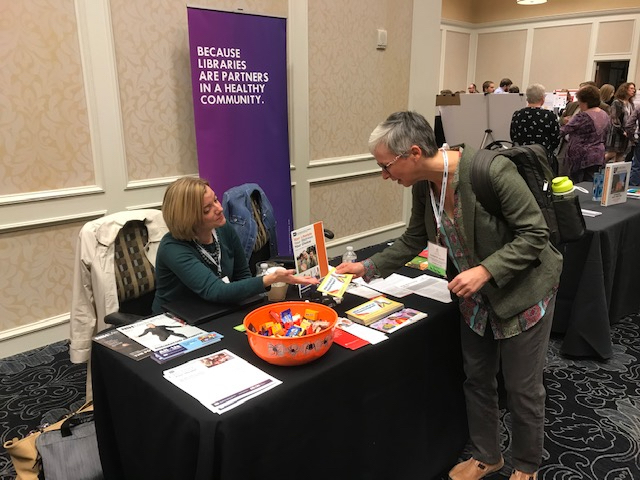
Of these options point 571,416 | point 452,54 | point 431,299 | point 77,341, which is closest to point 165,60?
point 77,341

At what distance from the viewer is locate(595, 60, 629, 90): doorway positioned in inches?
406

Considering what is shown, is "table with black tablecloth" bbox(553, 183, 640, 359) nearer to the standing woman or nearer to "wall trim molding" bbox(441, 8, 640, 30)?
the standing woman

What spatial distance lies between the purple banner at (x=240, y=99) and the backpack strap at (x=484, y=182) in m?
2.13

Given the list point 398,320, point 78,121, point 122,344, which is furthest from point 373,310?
point 78,121

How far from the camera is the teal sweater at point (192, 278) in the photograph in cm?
173

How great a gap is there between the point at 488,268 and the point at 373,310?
0.43 metres

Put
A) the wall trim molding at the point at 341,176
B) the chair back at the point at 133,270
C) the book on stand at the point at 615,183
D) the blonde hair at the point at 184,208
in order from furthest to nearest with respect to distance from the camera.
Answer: the wall trim molding at the point at 341,176
the book on stand at the point at 615,183
the chair back at the point at 133,270
the blonde hair at the point at 184,208

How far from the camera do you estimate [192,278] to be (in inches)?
69.1

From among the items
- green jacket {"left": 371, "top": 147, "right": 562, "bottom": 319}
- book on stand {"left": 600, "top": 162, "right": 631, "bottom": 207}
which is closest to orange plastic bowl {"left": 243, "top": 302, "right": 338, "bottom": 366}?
green jacket {"left": 371, "top": 147, "right": 562, "bottom": 319}

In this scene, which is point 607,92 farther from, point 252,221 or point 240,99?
point 252,221

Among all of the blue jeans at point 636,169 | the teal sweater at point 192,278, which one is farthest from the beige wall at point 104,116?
the blue jeans at point 636,169

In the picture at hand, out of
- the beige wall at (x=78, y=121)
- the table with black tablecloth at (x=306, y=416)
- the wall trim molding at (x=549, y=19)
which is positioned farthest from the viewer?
the wall trim molding at (x=549, y=19)

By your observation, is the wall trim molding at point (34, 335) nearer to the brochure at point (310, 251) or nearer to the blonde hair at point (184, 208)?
the blonde hair at point (184, 208)

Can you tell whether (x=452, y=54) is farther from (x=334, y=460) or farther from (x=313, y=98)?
(x=334, y=460)
